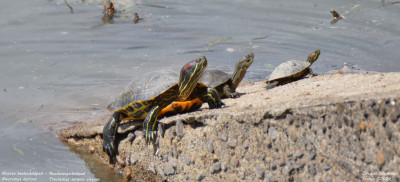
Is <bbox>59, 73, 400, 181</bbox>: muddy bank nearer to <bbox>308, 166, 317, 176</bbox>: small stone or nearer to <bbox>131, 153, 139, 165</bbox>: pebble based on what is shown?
<bbox>308, 166, 317, 176</bbox>: small stone

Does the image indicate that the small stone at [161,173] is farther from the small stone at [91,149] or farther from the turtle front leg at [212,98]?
the small stone at [91,149]

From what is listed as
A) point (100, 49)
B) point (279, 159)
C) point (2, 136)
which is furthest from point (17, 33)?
point (279, 159)

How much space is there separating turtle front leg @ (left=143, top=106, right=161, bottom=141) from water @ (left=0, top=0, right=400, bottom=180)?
804 millimetres

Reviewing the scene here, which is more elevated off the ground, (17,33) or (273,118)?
(273,118)

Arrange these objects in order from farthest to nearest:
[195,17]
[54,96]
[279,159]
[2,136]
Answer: [195,17] → [54,96] → [2,136] → [279,159]

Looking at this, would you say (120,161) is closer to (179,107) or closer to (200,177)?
(179,107)

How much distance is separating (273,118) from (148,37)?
6.03m

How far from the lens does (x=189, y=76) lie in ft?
11.6

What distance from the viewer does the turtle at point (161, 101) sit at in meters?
3.59

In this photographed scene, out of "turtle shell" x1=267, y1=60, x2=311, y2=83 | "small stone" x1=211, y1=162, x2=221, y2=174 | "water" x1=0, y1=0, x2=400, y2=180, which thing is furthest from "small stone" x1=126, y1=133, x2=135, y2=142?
"turtle shell" x1=267, y1=60, x2=311, y2=83

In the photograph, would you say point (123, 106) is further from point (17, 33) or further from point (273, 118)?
point (17, 33)

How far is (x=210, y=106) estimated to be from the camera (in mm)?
3846

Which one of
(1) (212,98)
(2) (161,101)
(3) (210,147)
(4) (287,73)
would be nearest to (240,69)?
(4) (287,73)

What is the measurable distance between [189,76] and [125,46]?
15.7 feet
